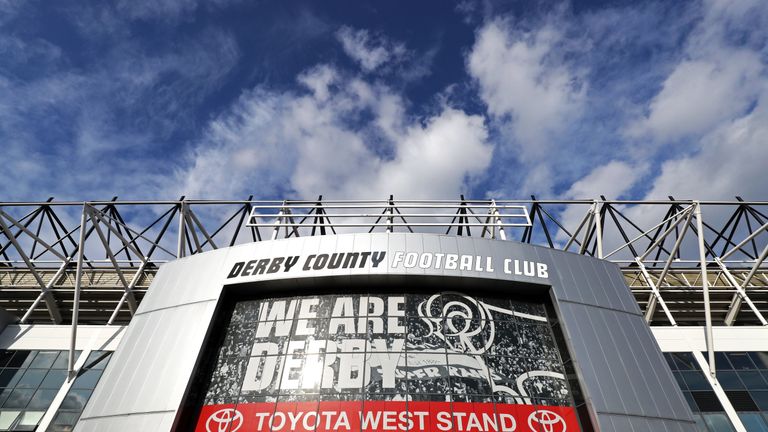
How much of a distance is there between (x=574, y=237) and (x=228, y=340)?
26.8m

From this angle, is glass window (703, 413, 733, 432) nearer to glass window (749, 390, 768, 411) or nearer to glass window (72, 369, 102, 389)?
glass window (749, 390, 768, 411)

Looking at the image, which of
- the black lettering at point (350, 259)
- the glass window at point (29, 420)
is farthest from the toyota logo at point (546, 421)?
the glass window at point (29, 420)

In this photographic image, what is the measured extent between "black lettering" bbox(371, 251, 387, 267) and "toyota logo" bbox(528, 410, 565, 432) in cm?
914

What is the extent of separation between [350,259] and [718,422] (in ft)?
75.5

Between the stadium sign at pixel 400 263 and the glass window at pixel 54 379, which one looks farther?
the glass window at pixel 54 379

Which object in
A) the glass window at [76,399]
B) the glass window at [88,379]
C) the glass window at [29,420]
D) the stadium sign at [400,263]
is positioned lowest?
the glass window at [29,420]

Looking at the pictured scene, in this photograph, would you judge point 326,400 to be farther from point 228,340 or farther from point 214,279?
point 214,279

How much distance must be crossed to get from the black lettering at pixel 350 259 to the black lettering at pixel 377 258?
80cm

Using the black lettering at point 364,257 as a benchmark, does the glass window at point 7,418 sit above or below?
below

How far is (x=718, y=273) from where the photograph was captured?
34969 millimetres

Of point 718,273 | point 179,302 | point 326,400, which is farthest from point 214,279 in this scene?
point 718,273

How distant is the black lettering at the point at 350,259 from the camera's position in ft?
64.6

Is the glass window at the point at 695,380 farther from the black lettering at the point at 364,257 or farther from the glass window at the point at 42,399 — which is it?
the glass window at the point at 42,399

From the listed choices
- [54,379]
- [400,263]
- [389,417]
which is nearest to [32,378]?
[54,379]
